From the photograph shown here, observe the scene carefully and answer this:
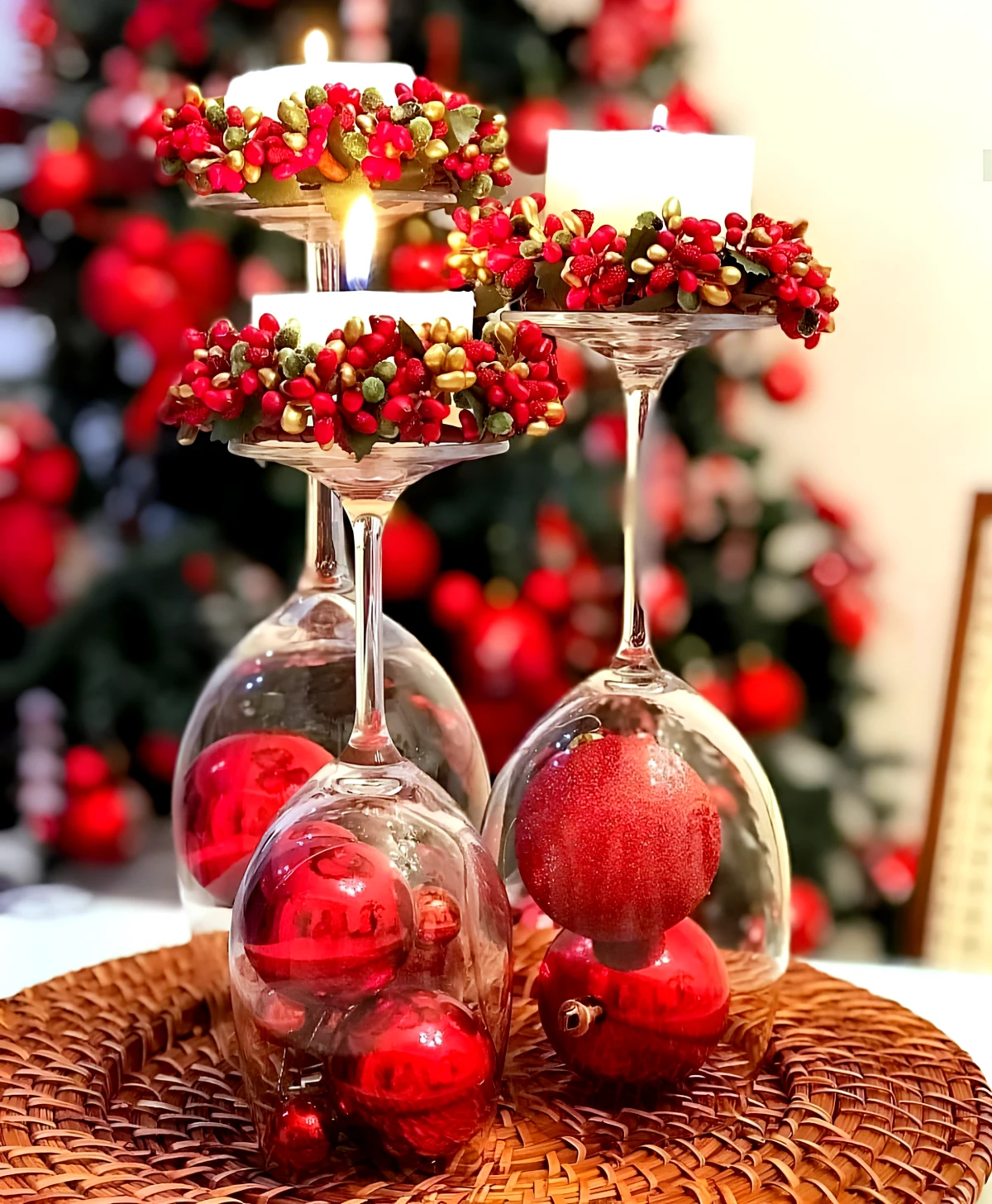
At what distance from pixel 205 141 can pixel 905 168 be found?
44.4 inches

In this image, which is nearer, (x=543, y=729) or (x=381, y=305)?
(x=381, y=305)

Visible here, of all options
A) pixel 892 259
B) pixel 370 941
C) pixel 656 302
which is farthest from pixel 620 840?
pixel 892 259

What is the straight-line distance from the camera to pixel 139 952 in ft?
2.87

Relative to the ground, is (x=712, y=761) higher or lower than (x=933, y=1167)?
higher

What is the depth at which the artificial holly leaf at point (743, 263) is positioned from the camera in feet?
1.83

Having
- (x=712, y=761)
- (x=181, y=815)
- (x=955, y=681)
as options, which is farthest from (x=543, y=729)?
(x=955, y=681)

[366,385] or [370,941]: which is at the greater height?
[366,385]

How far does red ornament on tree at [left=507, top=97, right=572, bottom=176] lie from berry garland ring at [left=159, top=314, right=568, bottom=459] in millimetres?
576

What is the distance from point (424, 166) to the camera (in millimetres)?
623

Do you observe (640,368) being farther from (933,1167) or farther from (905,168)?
(905,168)

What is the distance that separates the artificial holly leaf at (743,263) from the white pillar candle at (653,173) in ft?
0.08

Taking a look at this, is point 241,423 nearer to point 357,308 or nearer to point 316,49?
point 357,308

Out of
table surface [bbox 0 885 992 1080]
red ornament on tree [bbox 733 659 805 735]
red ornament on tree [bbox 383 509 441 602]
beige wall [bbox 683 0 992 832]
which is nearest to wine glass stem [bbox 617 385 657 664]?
table surface [bbox 0 885 992 1080]

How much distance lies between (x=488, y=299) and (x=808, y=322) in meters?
0.14
